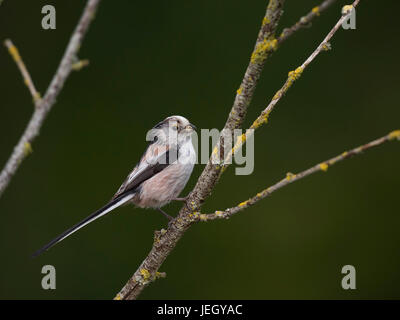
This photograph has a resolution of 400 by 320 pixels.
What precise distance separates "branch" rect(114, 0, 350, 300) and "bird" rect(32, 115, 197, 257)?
0.61 meters

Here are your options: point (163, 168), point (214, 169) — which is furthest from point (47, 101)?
point (163, 168)

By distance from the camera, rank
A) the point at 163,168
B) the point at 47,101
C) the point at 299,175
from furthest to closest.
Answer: the point at 163,168 → the point at 299,175 → the point at 47,101

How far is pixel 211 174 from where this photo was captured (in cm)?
168

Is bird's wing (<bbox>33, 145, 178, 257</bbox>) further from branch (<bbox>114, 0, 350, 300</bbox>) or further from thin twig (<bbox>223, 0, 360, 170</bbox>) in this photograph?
thin twig (<bbox>223, 0, 360, 170</bbox>)

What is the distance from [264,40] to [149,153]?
1.22 m

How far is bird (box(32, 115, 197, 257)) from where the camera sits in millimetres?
2463

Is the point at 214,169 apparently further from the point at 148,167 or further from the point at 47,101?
the point at 148,167

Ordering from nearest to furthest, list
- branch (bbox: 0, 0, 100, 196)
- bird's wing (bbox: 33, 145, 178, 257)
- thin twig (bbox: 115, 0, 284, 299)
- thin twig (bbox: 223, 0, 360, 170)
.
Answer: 1. branch (bbox: 0, 0, 100, 196)
2. thin twig (bbox: 115, 0, 284, 299)
3. thin twig (bbox: 223, 0, 360, 170)
4. bird's wing (bbox: 33, 145, 178, 257)

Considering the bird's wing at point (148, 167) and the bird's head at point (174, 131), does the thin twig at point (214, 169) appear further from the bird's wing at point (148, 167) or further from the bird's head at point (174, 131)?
the bird's head at point (174, 131)

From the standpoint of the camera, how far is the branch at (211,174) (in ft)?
4.67

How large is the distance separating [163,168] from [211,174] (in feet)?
2.72

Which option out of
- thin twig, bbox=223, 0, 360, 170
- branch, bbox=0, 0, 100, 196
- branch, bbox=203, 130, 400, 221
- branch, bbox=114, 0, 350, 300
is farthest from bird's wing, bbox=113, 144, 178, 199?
branch, bbox=0, 0, 100, 196

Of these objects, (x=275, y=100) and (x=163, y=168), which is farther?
(x=163, y=168)

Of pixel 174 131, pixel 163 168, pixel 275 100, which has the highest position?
pixel 174 131
